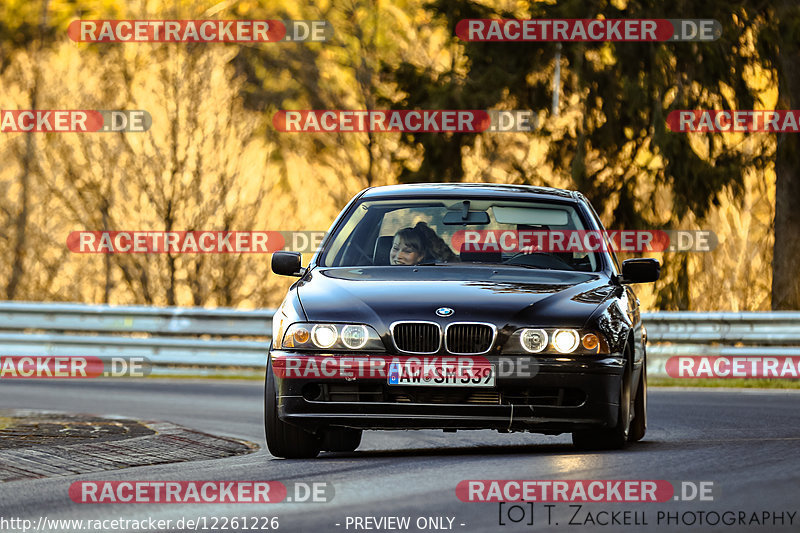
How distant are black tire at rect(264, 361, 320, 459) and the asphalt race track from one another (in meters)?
0.12

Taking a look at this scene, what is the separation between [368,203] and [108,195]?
61.3 feet

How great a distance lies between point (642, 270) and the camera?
10477mm

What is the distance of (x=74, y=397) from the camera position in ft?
56.1

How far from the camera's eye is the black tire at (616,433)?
31.0ft

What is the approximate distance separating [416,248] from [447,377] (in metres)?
1.55

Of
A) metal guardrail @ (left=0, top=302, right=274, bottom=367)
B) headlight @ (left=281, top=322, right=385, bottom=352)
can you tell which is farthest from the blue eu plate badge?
metal guardrail @ (left=0, top=302, right=274, bottom=367)

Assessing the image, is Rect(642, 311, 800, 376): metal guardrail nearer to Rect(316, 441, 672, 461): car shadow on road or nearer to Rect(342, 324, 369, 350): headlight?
Rect(316, 441, 672, 461): car shadow on road

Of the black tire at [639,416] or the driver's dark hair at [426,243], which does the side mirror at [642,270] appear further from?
the driver's dark hair at [426,243]

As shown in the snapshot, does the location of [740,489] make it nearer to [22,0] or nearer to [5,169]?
[5,169]

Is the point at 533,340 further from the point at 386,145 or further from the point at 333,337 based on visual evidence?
the point at 386,145

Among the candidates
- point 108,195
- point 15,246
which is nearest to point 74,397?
point 108,195

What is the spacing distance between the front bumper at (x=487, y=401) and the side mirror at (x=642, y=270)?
1.35m

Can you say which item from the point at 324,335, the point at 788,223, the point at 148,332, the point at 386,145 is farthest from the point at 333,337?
the point at 386,145

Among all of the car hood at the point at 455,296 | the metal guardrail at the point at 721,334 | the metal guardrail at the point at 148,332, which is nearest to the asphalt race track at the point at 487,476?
the car hood at the point at 455,296
